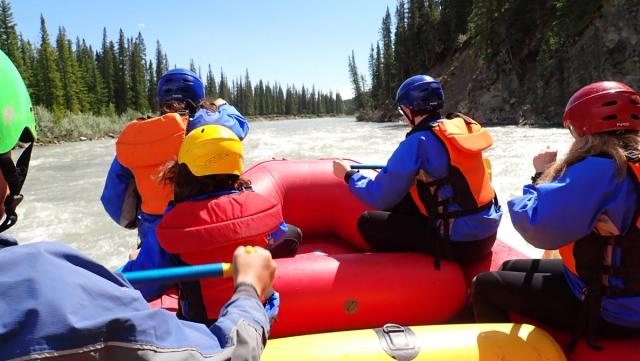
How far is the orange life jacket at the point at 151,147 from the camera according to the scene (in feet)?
8.59

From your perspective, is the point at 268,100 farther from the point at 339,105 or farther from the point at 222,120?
the point at 222,120

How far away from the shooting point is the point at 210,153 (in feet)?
5.94

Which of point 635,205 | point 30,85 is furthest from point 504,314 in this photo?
point 30,85

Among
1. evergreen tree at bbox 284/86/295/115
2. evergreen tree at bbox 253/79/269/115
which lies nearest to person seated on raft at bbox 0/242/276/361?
evergreen tree at bbox 253/79/269/115

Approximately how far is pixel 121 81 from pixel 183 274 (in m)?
59.5

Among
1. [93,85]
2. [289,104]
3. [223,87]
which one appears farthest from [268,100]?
[93,85]

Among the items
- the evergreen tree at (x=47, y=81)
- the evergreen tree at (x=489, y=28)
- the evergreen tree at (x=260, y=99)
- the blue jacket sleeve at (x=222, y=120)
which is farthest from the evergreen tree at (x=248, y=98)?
the blue jacket sleeve at (x=222, y=120)

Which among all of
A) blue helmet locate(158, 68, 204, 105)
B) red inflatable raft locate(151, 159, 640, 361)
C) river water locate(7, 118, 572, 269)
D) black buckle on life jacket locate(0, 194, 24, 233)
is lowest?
river water locate(7, 118, 572, 269)

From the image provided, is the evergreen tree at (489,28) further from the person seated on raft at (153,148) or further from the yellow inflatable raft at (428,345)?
the yellow inflatable raft at (428,345)

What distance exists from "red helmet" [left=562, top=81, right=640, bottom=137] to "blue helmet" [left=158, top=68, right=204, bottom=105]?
2332mm

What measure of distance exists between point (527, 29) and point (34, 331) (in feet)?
100

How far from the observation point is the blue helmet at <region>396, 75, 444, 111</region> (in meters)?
2.68

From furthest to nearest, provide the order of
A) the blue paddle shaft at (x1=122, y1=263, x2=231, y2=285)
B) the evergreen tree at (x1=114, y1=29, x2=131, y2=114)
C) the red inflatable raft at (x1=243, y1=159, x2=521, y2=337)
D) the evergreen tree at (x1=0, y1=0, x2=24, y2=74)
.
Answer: the evergreen tree at (x1=114, y1=29, x2=131, y2=114) < the evergreen tree at (x1=0, y1=0, x2=24, y2=74) < the red inflatable raft at (x1=243, y1=159, x2=521, y2=337) < the blue paddle shaft at (x1=122, y1=263, x2=231, y2=285)

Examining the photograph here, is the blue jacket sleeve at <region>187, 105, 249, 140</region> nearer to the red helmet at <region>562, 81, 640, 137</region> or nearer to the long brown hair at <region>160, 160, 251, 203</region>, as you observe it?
the long brown hair at <region>160, 160, 251, 203</region>
